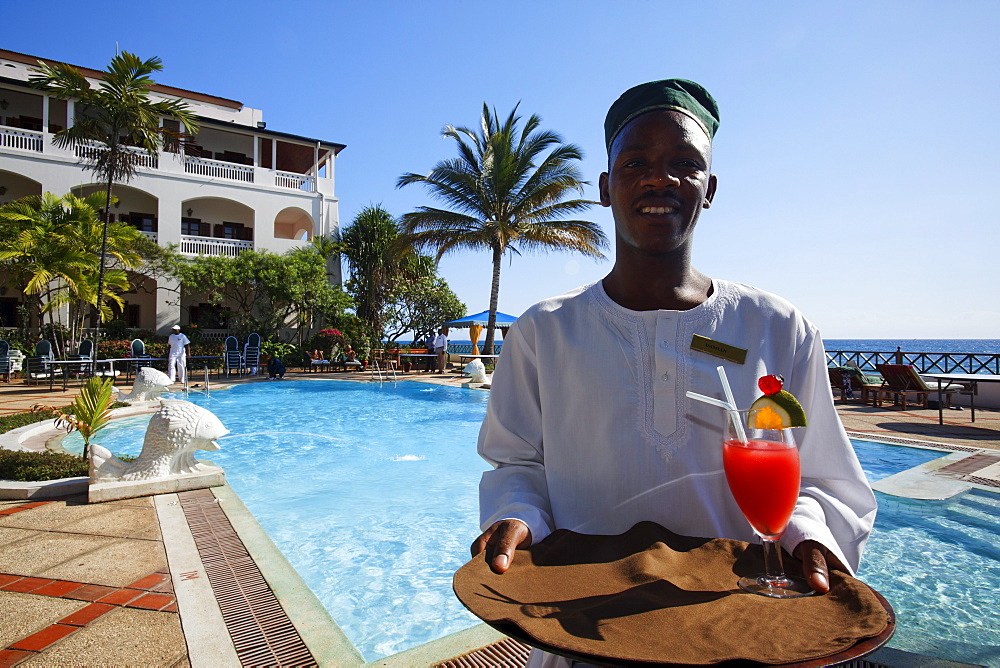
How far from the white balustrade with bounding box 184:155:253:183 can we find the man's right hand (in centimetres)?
2404

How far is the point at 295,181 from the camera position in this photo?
23.4 meters

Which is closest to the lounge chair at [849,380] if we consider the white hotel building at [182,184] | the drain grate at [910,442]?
the drain grate at [910,442]

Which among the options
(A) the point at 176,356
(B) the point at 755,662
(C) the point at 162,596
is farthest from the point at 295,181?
(B) the point at 755,662

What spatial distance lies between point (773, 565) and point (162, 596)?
295cm

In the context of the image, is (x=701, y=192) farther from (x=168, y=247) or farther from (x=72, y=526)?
(x=168, y=247)

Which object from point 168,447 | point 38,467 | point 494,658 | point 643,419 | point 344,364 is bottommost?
point 494,658

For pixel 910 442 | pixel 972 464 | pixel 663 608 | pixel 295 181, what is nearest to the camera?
pixel 663 608

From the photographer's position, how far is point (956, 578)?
379cm

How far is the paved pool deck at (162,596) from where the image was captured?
7.51 ft

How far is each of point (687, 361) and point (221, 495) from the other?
15.6 feet

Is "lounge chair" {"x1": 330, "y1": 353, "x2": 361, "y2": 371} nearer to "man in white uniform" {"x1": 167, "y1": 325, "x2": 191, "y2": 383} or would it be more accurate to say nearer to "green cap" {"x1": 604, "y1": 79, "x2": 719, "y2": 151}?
"man in white uniform" {"x1": 167, "y1": 325, "x2": 191, "y2": 383}

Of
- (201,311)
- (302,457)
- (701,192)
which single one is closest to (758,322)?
(701,192)

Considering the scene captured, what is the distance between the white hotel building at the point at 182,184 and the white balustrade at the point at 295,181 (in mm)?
42

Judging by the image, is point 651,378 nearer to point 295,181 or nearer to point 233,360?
point 233,360
